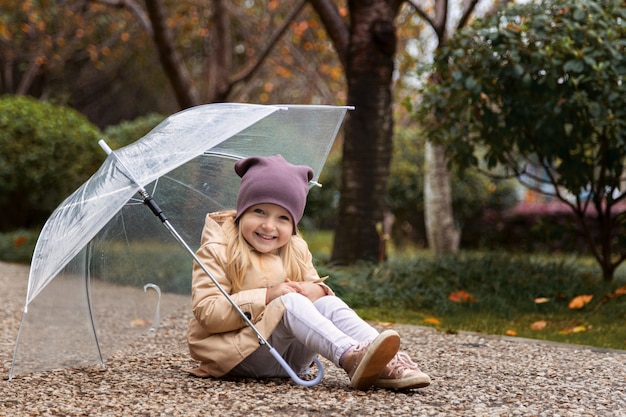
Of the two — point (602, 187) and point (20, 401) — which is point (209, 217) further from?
point (602, 187)

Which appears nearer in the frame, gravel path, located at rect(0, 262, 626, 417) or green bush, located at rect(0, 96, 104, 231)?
gravel path, located at rect(0, 262, 626, 417)

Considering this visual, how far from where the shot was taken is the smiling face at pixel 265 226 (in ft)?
10.6

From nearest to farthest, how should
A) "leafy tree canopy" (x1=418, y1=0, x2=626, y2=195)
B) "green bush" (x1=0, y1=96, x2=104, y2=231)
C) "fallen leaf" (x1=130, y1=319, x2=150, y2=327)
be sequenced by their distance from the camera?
"fallen leaf" (x1=130, y1=319, x2=150, y2=327) → "leafy tree canopy" (x1=418, y1=0, x2=626, y2=195) → "green bush" (x1=0, y1=96, x2=104, y2=231)

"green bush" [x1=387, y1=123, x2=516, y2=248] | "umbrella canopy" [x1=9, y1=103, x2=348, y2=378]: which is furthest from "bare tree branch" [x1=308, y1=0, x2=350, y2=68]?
"green bush" [x1=387, y1=123, x2=516, y2=248]

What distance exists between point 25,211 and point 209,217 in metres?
7.29

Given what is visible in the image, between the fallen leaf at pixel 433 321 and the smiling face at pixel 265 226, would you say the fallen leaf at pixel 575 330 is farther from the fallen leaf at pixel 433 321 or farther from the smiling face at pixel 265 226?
the smiling face at pixel 265 226

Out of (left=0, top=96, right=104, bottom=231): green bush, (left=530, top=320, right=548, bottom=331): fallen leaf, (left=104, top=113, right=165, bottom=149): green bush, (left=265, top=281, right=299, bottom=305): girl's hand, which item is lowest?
(left=530, top=320, right=548, bottom=331): fallen leaf

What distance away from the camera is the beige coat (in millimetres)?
3154

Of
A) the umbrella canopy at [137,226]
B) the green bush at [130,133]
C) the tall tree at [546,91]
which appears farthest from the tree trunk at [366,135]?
the green bush at [130,133]

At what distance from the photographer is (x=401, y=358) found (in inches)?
124

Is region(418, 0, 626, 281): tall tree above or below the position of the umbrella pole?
above

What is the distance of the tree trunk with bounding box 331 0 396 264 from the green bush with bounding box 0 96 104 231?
4.02 m

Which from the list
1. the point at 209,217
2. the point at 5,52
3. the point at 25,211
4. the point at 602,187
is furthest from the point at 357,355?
the point at 5,52

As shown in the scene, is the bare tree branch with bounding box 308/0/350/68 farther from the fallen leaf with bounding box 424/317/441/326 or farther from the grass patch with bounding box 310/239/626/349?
the fallen leaf with bounding box 424/317/441/326
